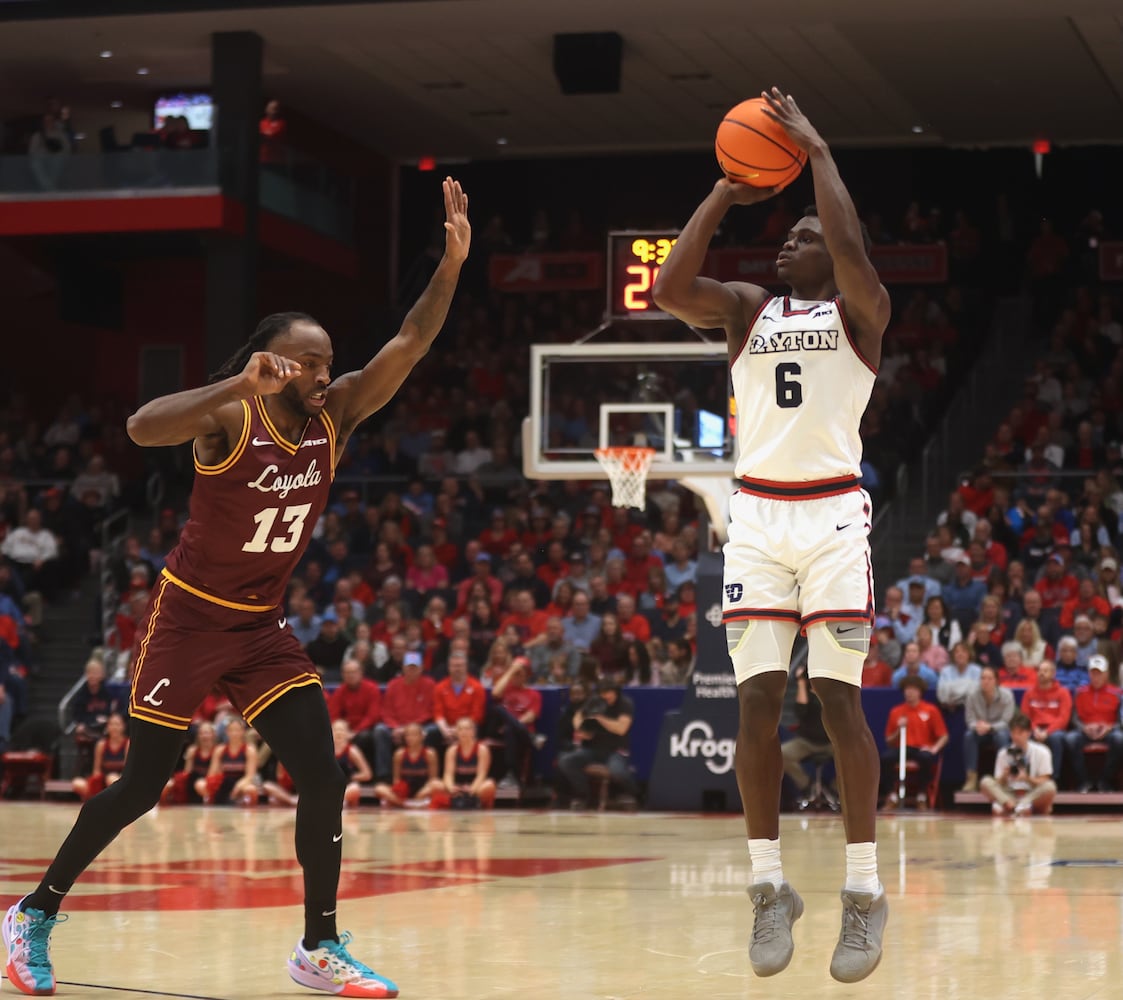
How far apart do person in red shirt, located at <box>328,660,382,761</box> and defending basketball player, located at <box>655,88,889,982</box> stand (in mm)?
11118

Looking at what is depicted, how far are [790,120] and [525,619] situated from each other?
12.9 meters

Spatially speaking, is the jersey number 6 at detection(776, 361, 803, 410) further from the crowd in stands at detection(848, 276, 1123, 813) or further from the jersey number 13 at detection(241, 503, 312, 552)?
the crowd in stands at detection(848, 276, 1123, 813)

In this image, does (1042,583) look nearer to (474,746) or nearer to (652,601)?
(652,601)

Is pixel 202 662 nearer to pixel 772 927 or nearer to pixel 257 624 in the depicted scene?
pixel 257 624

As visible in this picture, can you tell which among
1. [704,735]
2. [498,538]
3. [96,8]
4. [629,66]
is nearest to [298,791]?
[704,735]

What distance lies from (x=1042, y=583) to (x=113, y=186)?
11579 mm

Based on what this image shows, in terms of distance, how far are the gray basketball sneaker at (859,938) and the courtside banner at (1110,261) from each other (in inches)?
782

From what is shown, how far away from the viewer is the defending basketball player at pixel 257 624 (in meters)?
5.79

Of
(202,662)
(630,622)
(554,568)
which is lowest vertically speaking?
(630,622)

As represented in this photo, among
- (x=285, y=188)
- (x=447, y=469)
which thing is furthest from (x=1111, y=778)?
(x=285, y=188)

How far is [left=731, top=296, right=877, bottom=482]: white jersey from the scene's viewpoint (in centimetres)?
557

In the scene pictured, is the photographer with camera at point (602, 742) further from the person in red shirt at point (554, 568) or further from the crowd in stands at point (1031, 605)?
the person in red shirt at point (554, 568)

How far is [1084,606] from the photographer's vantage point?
1627 centimetres

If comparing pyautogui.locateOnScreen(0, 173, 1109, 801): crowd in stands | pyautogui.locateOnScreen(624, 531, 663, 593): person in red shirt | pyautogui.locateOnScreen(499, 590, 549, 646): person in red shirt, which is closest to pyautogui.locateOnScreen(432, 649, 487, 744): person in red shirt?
pyautogui.locateOnScreen(0, 173, 1109, 801): crowd in stands
